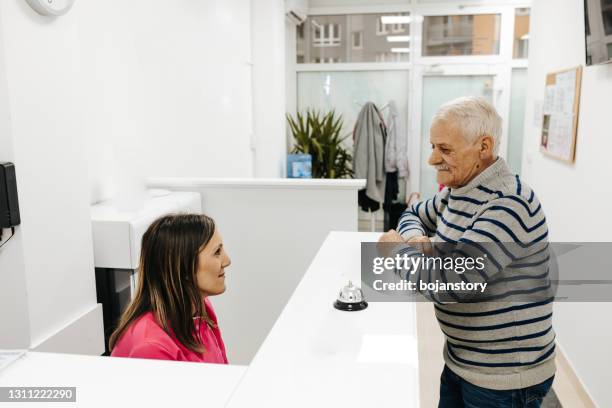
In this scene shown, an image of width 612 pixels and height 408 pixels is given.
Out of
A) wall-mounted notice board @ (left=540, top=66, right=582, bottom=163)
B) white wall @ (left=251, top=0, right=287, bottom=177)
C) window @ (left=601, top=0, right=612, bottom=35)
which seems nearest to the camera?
window @ (left=601, top=0, right=612, bottom=35)

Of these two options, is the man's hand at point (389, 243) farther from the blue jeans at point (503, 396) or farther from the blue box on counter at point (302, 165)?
the blue box on counter at point (302, 165)

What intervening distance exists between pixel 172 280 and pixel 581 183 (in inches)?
92.9

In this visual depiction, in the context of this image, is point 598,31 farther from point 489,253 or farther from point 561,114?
point 489,253

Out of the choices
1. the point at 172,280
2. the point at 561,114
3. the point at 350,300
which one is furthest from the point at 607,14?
the point at 172,280

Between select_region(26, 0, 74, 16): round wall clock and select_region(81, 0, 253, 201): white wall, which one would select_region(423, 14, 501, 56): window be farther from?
select_region(26, 0, 74, 16): round wall clock

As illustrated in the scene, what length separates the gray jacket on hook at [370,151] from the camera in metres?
5.80

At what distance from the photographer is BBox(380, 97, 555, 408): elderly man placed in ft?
4.08

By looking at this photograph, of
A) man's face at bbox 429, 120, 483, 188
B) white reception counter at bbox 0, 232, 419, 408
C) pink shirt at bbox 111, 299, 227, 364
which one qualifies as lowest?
pink shirt at bbox 111, 299, 227, 364

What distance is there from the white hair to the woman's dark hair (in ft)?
2.30

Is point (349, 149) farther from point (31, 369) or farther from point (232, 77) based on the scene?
point (31, 369)

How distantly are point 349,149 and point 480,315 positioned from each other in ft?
16.8

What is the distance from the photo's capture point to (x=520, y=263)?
1.31 m

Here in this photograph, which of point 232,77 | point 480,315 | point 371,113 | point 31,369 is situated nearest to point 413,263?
point 480,315

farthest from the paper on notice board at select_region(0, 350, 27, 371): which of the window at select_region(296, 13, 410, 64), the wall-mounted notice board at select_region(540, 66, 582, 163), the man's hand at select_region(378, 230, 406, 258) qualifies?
the window at select_region(296, 13, 410, 64)
